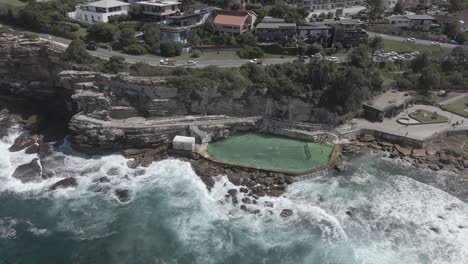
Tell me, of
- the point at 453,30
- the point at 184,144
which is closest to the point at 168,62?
the point at 184,144

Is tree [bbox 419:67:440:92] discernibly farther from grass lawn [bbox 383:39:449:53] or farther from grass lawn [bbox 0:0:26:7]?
grass lawn [bbox 0:0:26:7]

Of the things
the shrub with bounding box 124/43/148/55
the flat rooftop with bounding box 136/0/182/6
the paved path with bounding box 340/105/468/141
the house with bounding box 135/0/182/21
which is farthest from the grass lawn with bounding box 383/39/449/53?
the shrub with bounding box 124/43/148/55

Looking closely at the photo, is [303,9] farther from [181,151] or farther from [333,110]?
[181,151]

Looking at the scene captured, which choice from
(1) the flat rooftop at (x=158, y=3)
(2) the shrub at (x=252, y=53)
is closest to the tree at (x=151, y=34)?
(1) the flat rooftop at (x=158, y=3)

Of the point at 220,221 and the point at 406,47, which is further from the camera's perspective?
the point at 406,47

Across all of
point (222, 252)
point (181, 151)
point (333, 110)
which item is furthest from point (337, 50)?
point (222, 252)

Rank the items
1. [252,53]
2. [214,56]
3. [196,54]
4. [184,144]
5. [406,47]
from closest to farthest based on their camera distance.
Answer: [184,144] → [196,54] → [252,53] → [214,56] → [406,47]

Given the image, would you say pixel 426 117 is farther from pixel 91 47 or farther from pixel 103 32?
pixel 103 32
